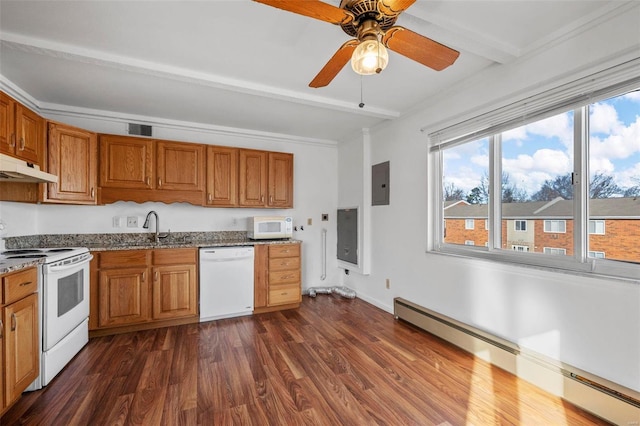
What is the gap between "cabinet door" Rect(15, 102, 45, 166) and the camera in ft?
7.58

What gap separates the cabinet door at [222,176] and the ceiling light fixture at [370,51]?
275 centimetres

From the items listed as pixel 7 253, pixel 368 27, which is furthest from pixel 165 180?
pixel 368 27

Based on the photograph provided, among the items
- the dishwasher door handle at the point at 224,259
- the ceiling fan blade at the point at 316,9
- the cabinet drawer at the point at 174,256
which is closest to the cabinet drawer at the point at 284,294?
the dishwasher door handle at the point at 224,259

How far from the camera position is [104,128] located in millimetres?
3398

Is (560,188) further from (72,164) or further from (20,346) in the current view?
(72,164)

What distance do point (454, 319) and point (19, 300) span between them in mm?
3451

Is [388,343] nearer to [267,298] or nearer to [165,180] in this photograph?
[267,298]

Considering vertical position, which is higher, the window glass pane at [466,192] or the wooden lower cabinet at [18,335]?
the window glass pane at [466,192]

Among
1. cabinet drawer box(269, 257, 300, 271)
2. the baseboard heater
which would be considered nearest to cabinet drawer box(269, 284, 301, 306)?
cabinet drawer box(269, 257, 300, 271)

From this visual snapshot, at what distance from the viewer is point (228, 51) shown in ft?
7.08

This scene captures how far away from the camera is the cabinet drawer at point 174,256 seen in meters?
3.11

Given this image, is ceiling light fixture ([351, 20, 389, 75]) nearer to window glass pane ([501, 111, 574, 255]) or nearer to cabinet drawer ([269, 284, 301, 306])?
window glass pane ([501, 111, 574, 255])

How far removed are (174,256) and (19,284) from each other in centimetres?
138

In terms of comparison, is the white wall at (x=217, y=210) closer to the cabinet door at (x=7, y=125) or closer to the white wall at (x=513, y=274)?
the cabinet door at (x=7, y=125)
